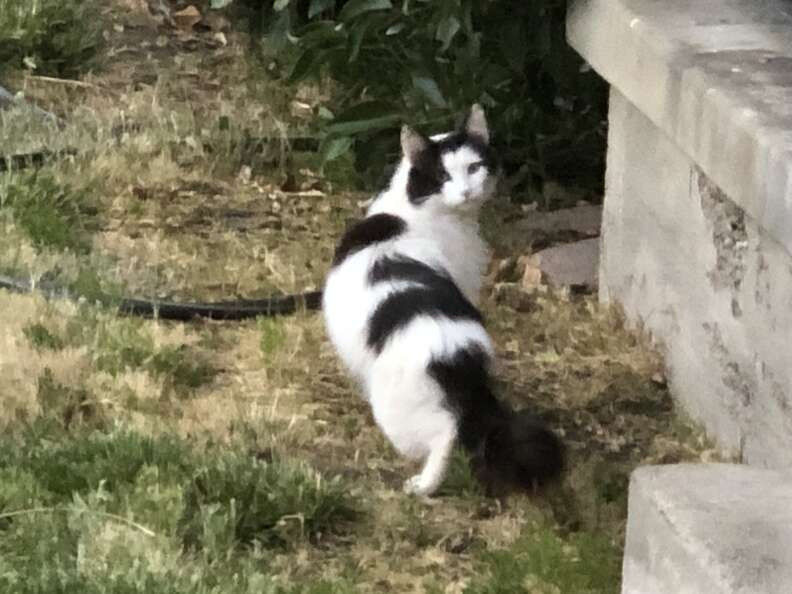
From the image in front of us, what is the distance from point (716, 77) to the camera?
120 inches

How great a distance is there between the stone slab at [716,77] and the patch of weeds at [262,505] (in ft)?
3.13

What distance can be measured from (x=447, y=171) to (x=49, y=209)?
60.4 inches

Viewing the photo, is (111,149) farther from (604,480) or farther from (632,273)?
(604,480)

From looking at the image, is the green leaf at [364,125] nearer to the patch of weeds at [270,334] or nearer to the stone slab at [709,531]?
the patch of weeds at [270,334]

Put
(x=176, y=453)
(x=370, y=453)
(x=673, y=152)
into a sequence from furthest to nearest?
(x=673, y=152)
(x=370, y=453)
(x=176, y=453)

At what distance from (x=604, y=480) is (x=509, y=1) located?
1.64 metres

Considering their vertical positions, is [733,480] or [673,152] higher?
[673,152]

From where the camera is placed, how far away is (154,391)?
11.1ft

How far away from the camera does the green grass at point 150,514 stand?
2561mm

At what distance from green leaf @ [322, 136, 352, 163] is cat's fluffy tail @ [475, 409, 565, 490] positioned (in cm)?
196

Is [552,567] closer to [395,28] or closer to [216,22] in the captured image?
[395,28]

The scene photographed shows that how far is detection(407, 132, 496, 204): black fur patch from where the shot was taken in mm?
3498

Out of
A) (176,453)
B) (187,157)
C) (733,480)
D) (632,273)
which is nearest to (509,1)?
(632,273)

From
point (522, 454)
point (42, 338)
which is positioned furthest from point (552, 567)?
point (42, 338)
